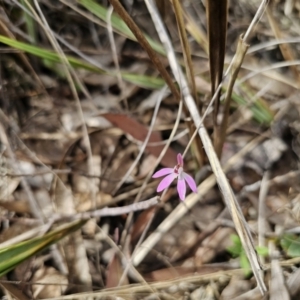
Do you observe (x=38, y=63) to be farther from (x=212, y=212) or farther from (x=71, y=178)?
(x=212, y=212)

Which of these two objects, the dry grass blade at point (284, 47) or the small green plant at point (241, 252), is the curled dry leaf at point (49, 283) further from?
the dry grass blade at point (284, 47)

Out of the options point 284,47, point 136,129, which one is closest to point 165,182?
point 136,129

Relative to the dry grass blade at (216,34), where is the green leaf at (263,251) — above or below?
below

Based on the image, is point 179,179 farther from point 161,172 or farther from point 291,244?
point 291,244

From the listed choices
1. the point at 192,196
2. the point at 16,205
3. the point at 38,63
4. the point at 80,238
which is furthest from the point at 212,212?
the point at 38,63

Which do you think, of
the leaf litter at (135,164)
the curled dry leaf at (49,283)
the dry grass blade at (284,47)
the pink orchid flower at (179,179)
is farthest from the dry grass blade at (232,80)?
the curled dry leaf at (49,283)

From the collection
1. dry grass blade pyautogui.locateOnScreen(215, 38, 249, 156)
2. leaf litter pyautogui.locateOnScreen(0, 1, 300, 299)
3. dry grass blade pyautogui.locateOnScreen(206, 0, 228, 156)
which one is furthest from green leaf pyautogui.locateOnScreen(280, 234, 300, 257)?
dry grass blade pyautogui.locateOnScreen(206, 0, 228, 156)
